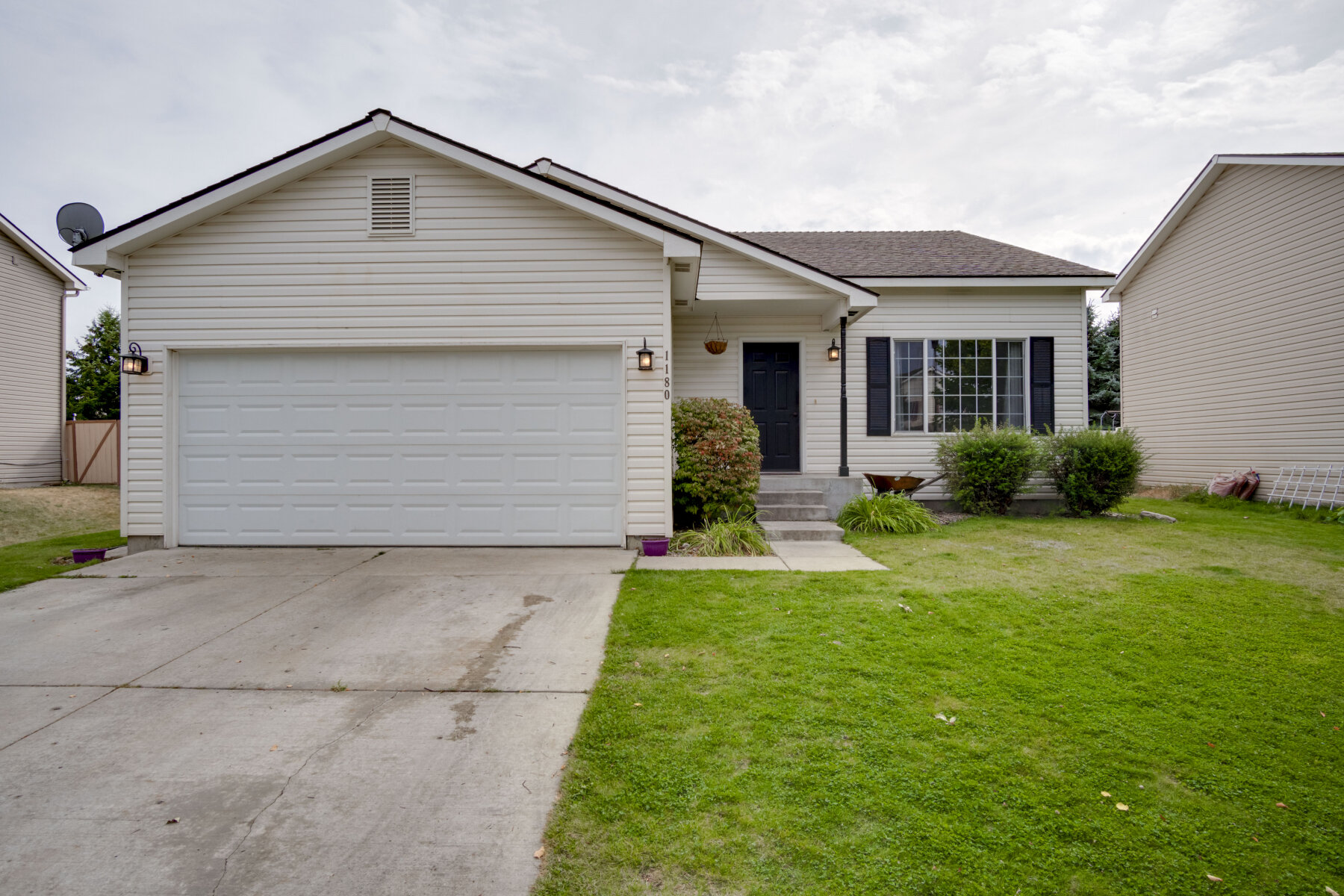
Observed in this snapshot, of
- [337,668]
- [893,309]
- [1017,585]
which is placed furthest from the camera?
[893,309]

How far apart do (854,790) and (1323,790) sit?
182 centimetres

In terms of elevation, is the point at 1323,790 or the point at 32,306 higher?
the point at 32,306

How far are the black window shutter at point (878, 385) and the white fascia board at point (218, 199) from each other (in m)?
7.69

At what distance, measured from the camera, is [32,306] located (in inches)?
517

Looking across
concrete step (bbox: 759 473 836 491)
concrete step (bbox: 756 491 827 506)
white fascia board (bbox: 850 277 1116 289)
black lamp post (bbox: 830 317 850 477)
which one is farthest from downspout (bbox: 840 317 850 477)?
white fascia board (bbox: 850 277 1116 289)

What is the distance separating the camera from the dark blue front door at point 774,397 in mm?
9734

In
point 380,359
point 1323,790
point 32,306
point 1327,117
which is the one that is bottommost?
point 1323,790

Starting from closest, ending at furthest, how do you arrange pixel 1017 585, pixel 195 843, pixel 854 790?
pixel 195 843, pixel 854 790, pixel 1017 585

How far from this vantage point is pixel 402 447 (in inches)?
262

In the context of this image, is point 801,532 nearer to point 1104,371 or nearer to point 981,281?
point 981,281

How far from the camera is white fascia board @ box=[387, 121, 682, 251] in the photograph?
6.34 metres

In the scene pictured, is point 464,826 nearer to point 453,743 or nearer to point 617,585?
point 453,743

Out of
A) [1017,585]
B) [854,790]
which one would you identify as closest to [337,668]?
[854,790]

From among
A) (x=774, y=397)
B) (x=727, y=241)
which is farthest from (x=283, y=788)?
(x=774, y=397)
